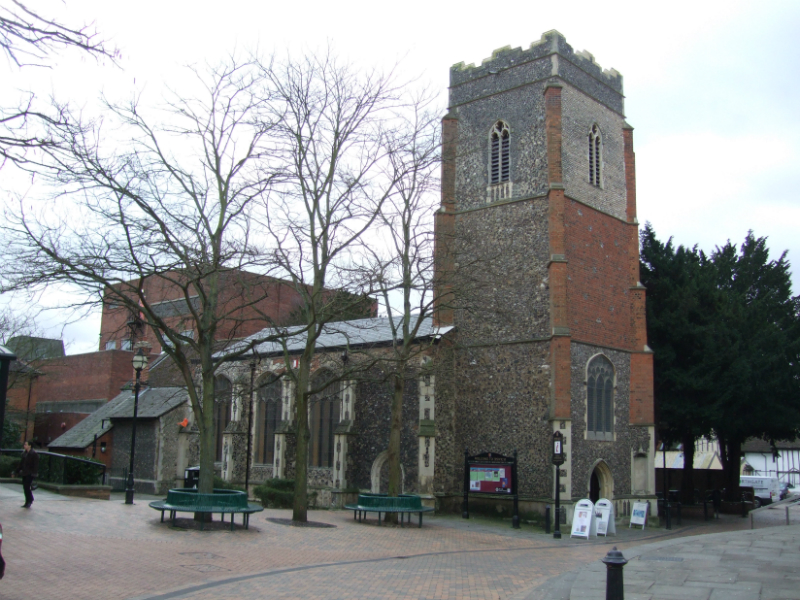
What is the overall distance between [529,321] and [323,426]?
396 inches

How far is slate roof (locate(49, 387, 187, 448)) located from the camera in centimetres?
3473

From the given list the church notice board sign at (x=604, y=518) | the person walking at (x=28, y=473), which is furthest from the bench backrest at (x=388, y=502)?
the person walking at (x=28, y=473)

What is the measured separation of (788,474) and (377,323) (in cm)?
4439

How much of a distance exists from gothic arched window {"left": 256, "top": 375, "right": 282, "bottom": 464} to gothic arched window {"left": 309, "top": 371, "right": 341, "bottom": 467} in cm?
226

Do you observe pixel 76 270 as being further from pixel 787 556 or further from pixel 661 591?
pixel 787 556

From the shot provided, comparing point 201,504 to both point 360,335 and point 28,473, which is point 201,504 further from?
point 360,335

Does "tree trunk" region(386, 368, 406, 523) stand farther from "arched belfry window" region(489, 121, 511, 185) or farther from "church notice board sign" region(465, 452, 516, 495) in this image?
"arched belfry window" region(489, 121, 511, 185)

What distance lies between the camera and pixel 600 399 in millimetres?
26266

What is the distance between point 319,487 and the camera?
28656 millimetres

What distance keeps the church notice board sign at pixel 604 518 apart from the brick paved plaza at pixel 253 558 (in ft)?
6.60

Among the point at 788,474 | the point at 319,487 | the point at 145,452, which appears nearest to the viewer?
the point at 319,487

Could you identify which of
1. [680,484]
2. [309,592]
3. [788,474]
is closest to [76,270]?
[309,592]

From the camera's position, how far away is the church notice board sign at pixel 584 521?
20578 millimetres

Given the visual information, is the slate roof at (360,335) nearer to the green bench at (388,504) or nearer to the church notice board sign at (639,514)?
the green bench at (388,504)
